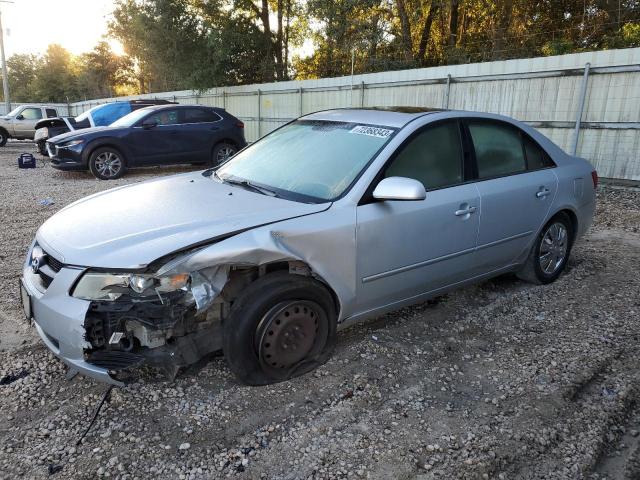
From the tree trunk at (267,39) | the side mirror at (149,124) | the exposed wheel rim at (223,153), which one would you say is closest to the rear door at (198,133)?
the exposed wheel rim at (223,153)

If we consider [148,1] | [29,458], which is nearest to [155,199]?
[29,458]

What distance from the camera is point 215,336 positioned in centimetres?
273

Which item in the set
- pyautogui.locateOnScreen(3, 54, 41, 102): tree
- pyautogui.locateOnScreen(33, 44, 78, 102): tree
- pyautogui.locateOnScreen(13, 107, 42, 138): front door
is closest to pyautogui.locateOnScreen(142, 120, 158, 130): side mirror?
pyautogui.locateOnScreen(13, 107, 42, 138): front door

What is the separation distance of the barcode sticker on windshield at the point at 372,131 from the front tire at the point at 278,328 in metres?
1.15

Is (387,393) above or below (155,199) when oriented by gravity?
below

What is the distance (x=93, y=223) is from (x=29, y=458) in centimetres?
126

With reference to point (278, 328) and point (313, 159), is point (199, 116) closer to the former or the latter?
point (313, 159)

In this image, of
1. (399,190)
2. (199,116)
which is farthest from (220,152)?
(399,190)

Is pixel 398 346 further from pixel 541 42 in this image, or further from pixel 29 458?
pixel 541 42

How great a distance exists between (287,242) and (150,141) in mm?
9077

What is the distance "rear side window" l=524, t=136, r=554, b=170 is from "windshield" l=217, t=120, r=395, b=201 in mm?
1535

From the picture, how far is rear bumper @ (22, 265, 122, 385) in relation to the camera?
2455 millimetres

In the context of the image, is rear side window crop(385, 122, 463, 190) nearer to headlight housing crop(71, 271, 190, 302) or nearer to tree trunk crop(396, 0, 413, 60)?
headlight housing crop(71, 271, 190, 302)

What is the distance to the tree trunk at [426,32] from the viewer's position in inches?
716
